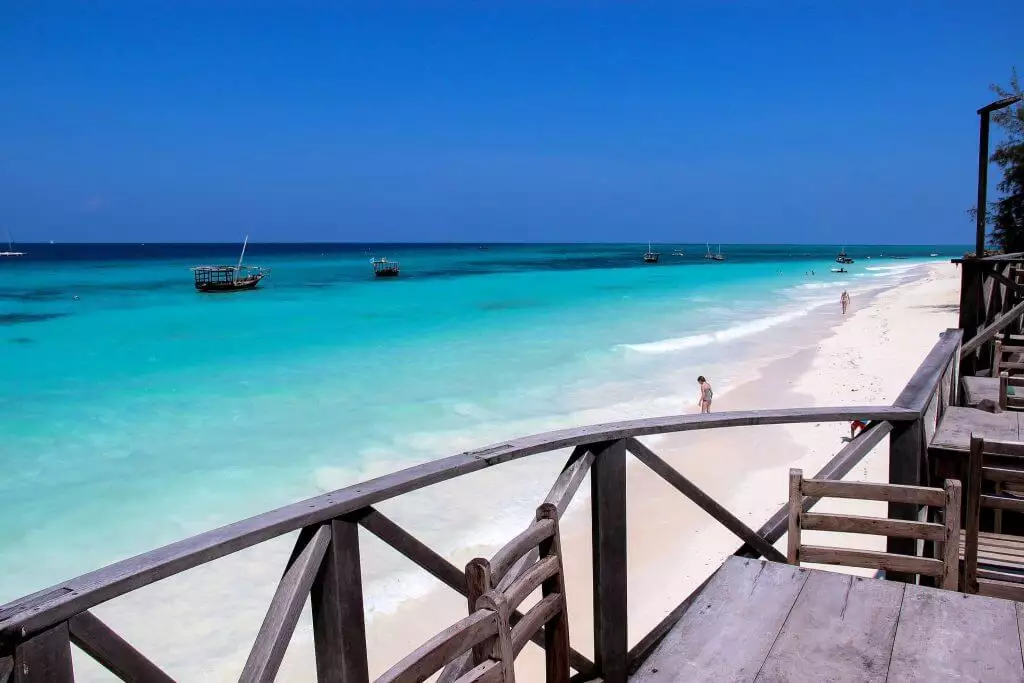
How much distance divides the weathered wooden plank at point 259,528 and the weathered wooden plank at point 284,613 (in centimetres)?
8

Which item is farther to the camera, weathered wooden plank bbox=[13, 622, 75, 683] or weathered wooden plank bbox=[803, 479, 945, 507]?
weathered wooden plank bbox=[803, 479, 945, 507]

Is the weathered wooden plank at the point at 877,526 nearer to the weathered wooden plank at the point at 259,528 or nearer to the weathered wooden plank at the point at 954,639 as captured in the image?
the weathered wooden plank at the point at 954,639

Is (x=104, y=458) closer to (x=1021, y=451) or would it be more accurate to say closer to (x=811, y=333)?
(x=1021, y=451)

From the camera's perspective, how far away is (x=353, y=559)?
1973 millimetres

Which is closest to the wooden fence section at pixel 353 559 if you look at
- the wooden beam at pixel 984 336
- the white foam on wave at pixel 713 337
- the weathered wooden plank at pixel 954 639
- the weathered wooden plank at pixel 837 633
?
the weathered wooden plank at pixel 837 633

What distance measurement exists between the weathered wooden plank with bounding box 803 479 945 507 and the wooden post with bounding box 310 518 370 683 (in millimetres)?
1703

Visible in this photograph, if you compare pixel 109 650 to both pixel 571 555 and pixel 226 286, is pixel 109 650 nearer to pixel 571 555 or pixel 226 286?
pixel 571 555

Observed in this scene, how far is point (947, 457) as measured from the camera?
15.5ft

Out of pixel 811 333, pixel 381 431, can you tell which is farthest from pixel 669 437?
pixel 811 333

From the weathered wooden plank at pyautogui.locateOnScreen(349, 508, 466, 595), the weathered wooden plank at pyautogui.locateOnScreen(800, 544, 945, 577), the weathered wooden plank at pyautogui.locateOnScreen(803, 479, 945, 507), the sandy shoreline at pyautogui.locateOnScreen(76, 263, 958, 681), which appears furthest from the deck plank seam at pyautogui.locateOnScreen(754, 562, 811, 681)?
the sandy shoreline at pyautogui.locateOnScreen(76, 263, 958, 681)

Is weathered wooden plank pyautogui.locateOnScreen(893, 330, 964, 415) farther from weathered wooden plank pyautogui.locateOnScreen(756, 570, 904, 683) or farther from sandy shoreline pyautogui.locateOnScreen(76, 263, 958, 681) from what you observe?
sandy shoreline pyautogui.locateOnScreen(76, 263, 958, 681)

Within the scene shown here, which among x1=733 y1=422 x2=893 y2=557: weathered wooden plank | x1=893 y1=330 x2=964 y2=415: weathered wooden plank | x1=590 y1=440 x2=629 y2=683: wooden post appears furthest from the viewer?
x1=893 y1=330 x2=964 y2=415: weathered wooden plank

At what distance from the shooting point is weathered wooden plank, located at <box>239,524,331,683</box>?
5.51ft

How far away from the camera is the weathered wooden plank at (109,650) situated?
1.39 m
